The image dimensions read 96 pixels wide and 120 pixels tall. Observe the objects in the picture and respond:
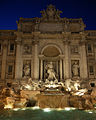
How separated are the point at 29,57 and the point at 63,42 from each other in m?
6.65

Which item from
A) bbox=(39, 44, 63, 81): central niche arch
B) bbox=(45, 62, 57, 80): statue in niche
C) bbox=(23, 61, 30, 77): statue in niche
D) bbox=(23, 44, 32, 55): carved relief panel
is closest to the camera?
bbox=(45, 62, 57, 80): statue in niche

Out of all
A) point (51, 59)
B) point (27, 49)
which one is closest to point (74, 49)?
point (51, 59)

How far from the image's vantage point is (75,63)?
2348cm

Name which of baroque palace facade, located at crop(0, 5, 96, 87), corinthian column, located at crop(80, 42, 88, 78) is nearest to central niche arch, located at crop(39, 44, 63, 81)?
baroque palace facade, located at crop(0, 5, 96, 87)

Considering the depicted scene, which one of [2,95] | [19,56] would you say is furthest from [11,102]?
[19,56]

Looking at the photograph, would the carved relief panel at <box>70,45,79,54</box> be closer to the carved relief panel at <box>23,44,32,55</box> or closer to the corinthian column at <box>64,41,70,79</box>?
the corinthian column at <box>64,41,70,79</box>

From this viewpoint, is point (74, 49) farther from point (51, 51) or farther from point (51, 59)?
point (51, 59)

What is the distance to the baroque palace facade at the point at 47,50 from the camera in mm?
23031

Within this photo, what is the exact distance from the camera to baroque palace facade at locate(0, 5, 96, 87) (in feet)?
75.6

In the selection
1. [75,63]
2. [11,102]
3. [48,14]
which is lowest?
[11,102]

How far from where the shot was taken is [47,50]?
2508 centimetres

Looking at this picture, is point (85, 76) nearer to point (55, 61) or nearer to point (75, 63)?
point (75, 63)

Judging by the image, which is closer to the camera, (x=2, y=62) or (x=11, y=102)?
(x=11, y=102)

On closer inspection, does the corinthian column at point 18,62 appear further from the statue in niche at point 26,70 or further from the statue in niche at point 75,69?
the statue in niche at point 75,69
